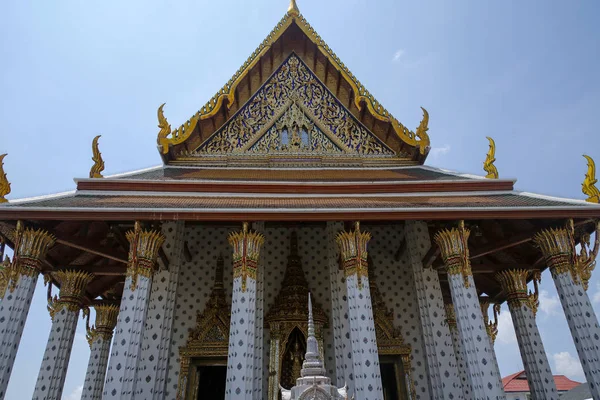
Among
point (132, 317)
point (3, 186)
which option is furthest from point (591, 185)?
point (3, 186)

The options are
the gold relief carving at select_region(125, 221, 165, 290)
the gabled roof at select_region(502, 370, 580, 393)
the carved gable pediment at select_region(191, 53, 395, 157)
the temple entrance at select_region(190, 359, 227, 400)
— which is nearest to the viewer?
the gold relief carving at select_region(125, 221, 165, 290)

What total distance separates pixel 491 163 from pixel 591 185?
2.08 metres

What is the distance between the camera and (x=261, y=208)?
7.14 metres

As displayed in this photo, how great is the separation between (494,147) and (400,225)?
273 cm

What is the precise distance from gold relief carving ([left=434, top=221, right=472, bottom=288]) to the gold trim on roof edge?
3079 mm

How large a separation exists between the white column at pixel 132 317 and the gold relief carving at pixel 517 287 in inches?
285

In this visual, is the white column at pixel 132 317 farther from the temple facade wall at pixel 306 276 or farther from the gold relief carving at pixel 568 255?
the gold relief carving at pixel 568 255

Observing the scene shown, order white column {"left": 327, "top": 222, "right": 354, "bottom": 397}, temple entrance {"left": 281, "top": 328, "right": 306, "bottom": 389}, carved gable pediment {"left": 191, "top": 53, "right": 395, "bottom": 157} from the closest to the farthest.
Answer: white column {"left": 327, "top": 222, "right": 354, "bottom": 397}
temple entrance {"left": 281, "top": 328, "right": 306, "bottom": 389}
carved gable pediment {"left": 191, "top": 53, "right": 395, "bottom": 157}

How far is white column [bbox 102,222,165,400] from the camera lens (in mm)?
6195

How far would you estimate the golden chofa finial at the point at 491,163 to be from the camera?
9172mm

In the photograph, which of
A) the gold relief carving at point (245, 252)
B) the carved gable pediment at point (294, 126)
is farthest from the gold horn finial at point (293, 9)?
the gold relief carving at point (245, 252)

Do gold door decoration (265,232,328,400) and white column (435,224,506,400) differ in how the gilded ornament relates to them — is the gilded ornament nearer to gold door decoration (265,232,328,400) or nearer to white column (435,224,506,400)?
white column (435,224,506,400)

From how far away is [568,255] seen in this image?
7254 mm

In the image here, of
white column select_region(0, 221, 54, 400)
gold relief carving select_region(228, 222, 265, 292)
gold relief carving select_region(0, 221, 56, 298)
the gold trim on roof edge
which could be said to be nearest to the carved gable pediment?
the gold trim on roof edge
